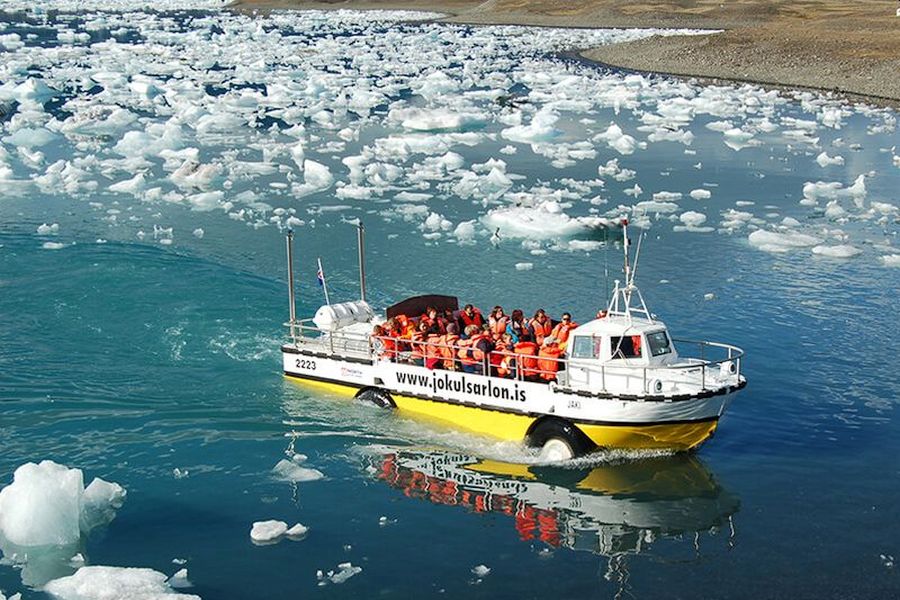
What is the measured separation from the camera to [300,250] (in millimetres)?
29891

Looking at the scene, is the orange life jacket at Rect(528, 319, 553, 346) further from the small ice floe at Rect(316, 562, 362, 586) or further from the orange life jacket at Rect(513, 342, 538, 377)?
the small ice floe at Rect(316, 562, 362, 586)

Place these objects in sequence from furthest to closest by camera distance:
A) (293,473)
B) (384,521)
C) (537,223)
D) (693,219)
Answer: (693,219), (537,223), (293,473), (384,521)

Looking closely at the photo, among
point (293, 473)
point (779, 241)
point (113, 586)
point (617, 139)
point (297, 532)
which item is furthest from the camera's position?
point (617, 139)

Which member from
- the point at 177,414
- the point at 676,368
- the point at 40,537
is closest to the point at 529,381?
the point at 676,368

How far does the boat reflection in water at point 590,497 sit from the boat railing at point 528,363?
130cm

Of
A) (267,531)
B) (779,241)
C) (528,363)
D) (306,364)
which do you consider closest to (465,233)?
(779,241)

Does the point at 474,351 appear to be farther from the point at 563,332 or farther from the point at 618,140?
the point at 618,140

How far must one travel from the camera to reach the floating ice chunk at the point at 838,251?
95.9 feet

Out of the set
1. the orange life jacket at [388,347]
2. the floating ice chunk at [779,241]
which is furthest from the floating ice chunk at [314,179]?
the orange life jacket at [388,347]

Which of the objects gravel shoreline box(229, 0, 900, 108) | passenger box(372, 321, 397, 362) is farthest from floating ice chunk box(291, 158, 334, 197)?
gravel shoreline box(229, 0, 900, 108)

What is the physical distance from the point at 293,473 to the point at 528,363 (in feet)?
13.0

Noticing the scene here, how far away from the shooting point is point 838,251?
29.3 m

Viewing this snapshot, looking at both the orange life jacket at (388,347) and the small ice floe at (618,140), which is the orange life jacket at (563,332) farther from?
the small ice floe at (618,140)

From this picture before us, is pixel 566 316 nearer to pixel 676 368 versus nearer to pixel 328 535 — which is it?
pixel 676 368
